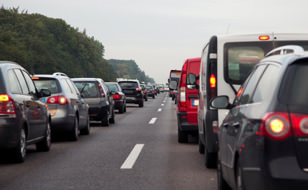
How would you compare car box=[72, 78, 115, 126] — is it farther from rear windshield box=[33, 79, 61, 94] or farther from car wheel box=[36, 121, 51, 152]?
car wheel box=[36, 121, 51, 152]

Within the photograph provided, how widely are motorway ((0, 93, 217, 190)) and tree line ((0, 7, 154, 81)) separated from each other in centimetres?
8823

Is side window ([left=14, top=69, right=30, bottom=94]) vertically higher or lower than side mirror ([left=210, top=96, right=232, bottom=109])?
higher

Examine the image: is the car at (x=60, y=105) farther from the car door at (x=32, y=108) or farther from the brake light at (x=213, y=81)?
the brake light at (x=213, y=81)

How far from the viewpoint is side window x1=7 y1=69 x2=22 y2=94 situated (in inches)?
405

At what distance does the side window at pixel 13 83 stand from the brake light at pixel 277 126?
6.21 m

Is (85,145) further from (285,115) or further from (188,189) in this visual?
(285,115)

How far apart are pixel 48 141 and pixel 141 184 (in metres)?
4.71

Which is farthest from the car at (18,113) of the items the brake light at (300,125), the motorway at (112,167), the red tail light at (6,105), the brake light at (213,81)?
the brake light at (300,125)

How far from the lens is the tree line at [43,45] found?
103 metres

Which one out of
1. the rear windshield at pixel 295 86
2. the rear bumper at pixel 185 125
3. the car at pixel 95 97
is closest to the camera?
the rear windshield at pixel 295 86

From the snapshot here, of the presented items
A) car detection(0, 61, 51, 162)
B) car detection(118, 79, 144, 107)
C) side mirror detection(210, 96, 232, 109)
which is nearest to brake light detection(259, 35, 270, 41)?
side mirror detection(210, 96, 232, 109)

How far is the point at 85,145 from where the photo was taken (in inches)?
546

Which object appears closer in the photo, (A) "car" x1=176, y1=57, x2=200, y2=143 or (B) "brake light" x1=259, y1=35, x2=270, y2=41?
(B) "brake light" x1=259, y1=35, x2=270, y2=41

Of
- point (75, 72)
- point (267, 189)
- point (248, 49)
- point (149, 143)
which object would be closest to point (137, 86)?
point (149, 143)
